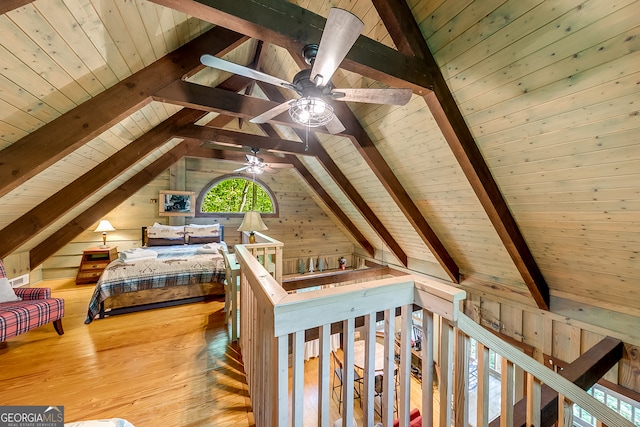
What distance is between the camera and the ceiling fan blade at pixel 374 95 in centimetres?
149

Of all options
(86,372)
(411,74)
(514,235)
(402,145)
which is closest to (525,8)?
(411,74)

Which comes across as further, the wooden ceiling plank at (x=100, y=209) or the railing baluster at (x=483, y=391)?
the wooden ceiling plank at (x=100, y=209)

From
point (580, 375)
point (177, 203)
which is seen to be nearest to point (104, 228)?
point (177, 203)

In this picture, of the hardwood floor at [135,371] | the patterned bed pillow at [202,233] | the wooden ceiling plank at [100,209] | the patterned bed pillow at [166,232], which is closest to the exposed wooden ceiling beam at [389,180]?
the hardwood floor at [135,371]

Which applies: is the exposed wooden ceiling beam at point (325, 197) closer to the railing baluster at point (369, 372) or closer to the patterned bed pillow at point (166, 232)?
the patterned bed pillow at point (166, 232)

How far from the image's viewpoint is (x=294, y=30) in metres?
1.31

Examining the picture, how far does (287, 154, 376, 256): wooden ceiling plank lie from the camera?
4.88 metres

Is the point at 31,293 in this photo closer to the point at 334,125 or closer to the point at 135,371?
the point at 135,371

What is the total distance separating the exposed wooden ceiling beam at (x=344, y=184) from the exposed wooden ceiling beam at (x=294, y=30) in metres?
1.88

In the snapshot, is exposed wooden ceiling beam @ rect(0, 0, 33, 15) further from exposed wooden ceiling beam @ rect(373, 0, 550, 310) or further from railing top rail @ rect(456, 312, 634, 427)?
railing top rail @ rect(456, 312, 634, 427)

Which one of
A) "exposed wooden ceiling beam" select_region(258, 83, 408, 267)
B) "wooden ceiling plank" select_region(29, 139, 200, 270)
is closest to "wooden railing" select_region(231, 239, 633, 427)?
"exposed wooden ceiling beam" select_region(258, 83, 408, 267)

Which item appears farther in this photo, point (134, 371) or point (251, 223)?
point (251, 223)

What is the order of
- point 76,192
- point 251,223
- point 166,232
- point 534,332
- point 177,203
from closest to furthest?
point 76,192
point 534,332
point 251,223
point 166,232
point 177,203

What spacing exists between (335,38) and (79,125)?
6.06ft
